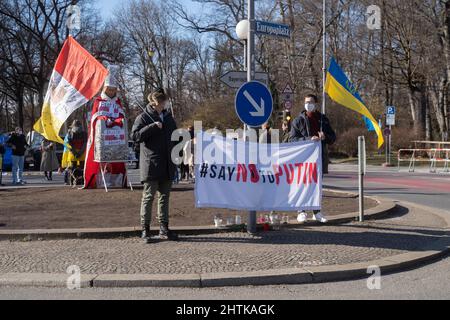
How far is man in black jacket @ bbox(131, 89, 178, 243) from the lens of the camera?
7.65 meters

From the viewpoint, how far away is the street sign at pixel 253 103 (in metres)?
8.03

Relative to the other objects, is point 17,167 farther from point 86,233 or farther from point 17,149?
point 86,233

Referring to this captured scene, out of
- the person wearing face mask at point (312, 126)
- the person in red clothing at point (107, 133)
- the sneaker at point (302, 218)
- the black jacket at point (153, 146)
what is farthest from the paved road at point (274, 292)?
the person in red clothing at point (107, 133)

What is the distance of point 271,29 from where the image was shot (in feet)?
27.5

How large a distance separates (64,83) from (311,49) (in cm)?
3412

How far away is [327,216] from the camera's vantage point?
944 centimetres

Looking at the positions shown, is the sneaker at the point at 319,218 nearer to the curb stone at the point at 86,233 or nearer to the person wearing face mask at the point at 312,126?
the person wearing face mask at the point at 312,126

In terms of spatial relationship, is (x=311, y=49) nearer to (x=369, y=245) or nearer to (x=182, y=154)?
(x=182, y=154)

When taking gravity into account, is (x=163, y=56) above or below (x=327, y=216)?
above

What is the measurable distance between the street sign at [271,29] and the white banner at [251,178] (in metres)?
1.71

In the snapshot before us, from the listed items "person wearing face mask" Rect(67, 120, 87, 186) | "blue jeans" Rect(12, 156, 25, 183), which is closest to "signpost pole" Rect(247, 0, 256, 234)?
"person wearing face mask" Rect(67, 120, 87, 186)

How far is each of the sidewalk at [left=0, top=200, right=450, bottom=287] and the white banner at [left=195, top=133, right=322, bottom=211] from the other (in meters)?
0.48

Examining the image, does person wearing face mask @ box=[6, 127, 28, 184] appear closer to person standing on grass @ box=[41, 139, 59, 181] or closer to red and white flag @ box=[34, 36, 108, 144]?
person standing on grass @ box=[41, 139, 59, 181]
